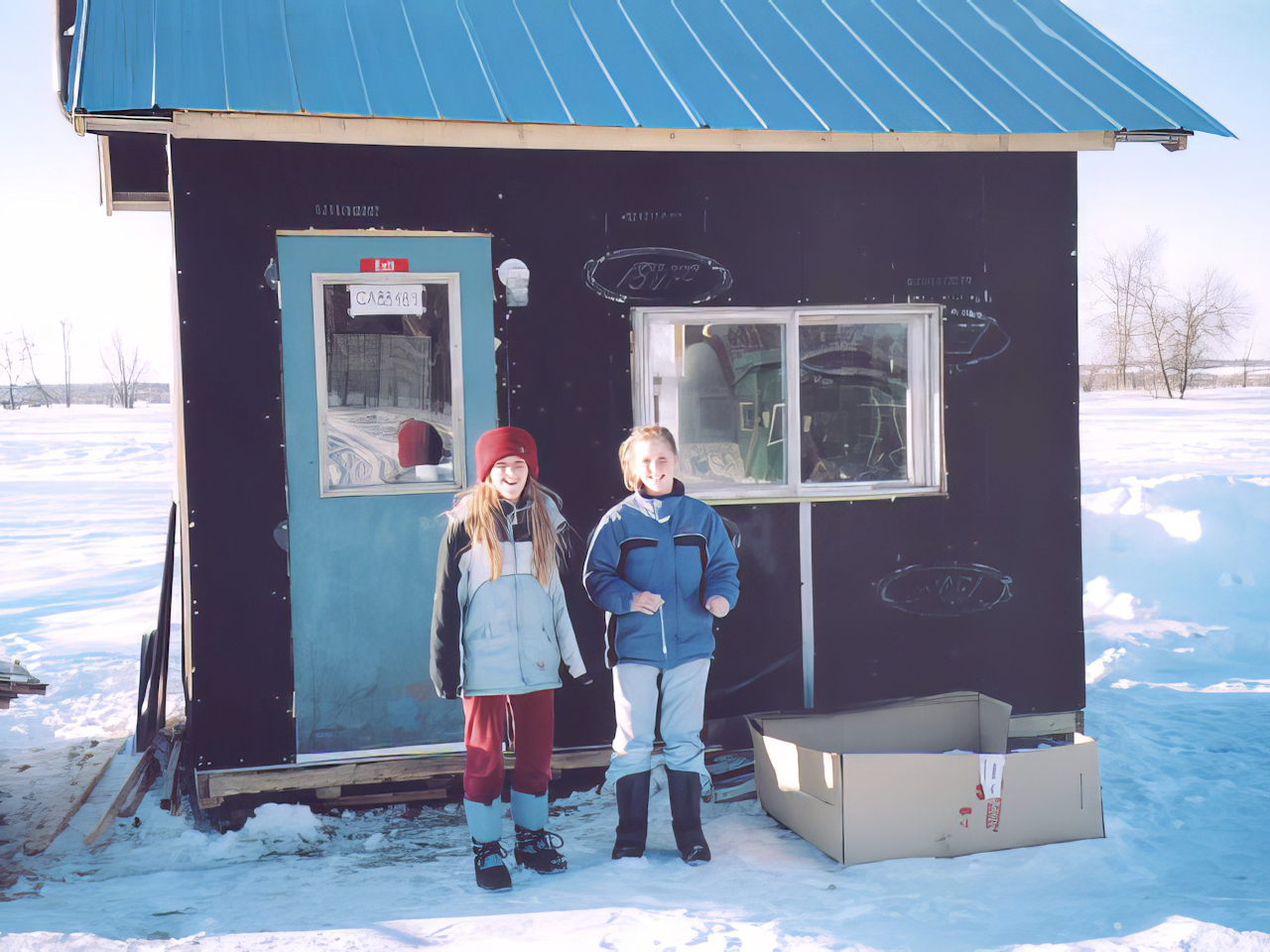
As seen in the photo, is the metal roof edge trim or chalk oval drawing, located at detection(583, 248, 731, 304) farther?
chalk oval drawing, located at detection(583, 248, 731, 304)

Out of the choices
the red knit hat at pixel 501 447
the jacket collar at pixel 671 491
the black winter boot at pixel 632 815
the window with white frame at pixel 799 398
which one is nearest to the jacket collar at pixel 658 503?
the jacket collar at pixel 671 491

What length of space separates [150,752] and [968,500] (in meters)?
4.94

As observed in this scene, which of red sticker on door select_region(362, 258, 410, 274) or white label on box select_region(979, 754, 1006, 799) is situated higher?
red sticker on door select_region(362, 258, 410, 274)

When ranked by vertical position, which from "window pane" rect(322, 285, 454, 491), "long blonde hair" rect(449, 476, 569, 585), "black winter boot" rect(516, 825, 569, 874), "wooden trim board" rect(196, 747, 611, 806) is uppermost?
"window pane" rect(322, 285, 454, 491)

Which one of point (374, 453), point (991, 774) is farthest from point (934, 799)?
point (374, 453)

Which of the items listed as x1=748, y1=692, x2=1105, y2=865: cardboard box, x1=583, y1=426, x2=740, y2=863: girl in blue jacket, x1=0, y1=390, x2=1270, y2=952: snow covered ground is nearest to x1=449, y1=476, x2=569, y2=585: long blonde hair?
x1=583, y1=426, x2=740, y2=863: girl in blue jacket

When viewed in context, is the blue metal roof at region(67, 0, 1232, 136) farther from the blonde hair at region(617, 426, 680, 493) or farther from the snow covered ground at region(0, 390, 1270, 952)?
the snow covered ground at region(0, 390, 1270, 952)

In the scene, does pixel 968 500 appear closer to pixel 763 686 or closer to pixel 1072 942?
pixel 763 686

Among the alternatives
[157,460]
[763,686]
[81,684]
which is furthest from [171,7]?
[157,460]

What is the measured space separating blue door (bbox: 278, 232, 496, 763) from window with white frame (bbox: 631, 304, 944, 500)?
3.43ft

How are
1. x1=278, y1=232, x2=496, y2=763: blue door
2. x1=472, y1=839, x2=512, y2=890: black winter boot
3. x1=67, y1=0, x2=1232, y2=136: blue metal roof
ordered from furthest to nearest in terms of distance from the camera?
x1=278, y1=232, x2=496, y2=763: blue door, x1=67, y1=0, x2=1232, y2=136: blue metal roof, x1=472, y1=839, x2=512, y2=890: black winter boot

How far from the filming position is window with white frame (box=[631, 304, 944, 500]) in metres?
5.54

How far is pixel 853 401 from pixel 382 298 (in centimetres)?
268

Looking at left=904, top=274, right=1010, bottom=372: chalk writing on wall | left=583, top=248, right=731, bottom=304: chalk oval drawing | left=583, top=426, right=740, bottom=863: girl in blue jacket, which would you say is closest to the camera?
left=583, top=426, right=740, bottom=863: girl in blue jacket
